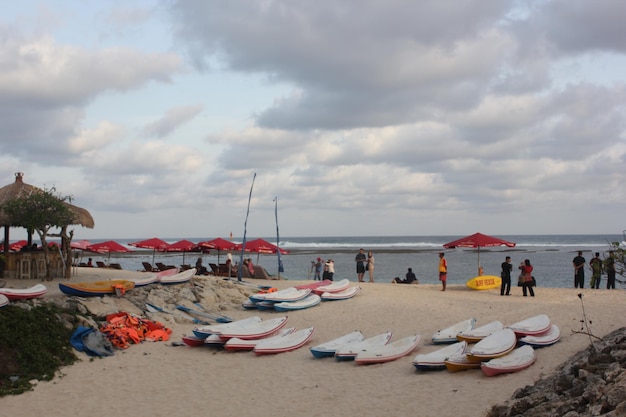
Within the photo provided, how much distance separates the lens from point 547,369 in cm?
1163

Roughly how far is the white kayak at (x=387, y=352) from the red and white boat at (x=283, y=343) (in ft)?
7.48

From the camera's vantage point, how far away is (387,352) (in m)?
13.7

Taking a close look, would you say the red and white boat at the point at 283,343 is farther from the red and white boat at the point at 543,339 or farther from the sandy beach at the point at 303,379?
the red and white boat at the point at 543,339

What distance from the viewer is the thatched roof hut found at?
21.1 m

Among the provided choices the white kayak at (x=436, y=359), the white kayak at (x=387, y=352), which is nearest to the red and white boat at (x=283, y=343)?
the white kayak at (x=387, y=352)

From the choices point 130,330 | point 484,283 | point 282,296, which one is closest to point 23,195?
point 130,330

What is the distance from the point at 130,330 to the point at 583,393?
39.4 ft

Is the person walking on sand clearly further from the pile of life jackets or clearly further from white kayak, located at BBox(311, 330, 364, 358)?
the pile of life jackets

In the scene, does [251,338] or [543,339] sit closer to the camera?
[543,339]

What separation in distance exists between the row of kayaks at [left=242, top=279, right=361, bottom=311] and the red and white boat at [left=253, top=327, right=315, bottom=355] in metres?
3.99

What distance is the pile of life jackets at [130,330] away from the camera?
51.9ft

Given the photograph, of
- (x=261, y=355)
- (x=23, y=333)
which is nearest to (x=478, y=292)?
(x=261, y=355)

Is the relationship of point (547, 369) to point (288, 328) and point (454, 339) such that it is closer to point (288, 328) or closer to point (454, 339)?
point (454, 339)

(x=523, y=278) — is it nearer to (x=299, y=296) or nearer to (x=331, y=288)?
(x=331, y=288)
